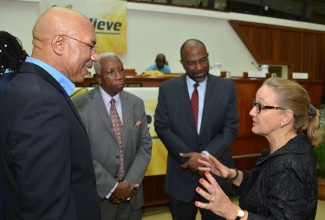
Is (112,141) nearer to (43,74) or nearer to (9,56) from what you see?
(9,56)

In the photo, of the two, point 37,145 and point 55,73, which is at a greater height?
point 55,73

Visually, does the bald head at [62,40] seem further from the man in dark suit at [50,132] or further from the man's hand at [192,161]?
the man's hand at [192,161]

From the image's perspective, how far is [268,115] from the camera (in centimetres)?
157

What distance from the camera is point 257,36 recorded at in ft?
28.3

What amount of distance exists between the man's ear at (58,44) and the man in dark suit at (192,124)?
4.15 feet

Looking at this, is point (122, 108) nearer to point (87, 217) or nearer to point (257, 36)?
point (87, 217)

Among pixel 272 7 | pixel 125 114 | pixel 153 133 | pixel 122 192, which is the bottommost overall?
pixel 122 192

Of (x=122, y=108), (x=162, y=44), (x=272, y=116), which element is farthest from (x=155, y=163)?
(x=162, y=44)

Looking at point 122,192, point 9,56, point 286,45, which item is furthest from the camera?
point 286,45

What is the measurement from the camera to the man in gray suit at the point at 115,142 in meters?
2.11

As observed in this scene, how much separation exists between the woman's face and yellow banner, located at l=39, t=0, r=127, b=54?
16.9 ft

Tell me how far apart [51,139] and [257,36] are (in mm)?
8359

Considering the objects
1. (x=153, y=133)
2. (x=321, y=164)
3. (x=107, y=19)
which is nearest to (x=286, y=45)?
(x=107, y=19)

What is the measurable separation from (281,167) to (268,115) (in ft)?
0.93
